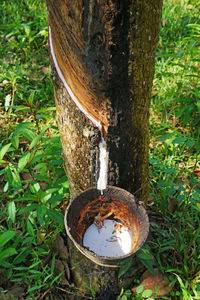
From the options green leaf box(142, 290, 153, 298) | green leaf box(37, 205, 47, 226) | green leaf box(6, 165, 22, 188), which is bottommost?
green leaf box(142, 290, 153, 298)

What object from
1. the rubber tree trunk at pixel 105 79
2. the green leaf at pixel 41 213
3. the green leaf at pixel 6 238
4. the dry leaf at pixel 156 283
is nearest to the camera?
the rubber tree trunk at pixel 105 79

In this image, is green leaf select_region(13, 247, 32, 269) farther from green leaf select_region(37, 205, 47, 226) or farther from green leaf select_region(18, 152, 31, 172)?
green leaf select_region(18, 152, 31, 172)

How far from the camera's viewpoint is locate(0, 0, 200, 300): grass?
5.58 feet

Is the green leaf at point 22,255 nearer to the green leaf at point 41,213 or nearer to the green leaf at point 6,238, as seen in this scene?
the green leaf at point 6,238

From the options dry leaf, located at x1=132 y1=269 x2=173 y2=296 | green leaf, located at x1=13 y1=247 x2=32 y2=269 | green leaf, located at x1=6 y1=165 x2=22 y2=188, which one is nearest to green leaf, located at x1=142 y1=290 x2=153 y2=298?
dry leaf, located at x1=132 y1=269 x2=173 y2=296

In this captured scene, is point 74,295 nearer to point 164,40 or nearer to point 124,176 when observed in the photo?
point 124,176

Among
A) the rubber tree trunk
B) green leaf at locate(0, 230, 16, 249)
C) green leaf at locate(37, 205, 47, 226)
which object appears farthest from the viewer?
green leaf at locate(0, 230, 16, 249)

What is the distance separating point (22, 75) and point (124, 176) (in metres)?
1.97

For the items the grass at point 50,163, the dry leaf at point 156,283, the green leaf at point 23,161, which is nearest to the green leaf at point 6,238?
the grass at point 50,163

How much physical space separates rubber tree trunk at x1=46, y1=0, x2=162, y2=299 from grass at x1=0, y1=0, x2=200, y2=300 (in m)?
0.34

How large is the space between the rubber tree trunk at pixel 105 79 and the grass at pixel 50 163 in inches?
13.3

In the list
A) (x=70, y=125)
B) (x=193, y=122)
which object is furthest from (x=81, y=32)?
(x=193, y=122)

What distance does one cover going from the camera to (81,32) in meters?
1.07

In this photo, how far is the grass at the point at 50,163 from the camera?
1702 mm
